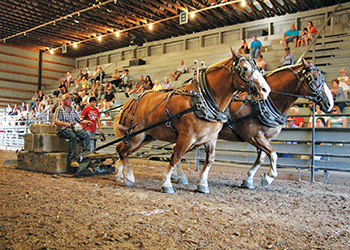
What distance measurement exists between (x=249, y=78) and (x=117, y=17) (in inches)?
510

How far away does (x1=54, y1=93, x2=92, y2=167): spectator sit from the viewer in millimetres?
6133

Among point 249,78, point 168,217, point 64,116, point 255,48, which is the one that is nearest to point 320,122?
point 249,78

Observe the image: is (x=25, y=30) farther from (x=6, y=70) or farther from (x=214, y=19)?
(x=214, y=19)

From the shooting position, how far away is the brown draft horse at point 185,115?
4055 millimetres

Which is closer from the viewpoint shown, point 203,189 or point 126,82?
Result: point 203,189

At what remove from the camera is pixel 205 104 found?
4.20 m

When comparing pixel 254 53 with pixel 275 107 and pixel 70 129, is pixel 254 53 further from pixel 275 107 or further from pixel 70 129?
pixel 70 129

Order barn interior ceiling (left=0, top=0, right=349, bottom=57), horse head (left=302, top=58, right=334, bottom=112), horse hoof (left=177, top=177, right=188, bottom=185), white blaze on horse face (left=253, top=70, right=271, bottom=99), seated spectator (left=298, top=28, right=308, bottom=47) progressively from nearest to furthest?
white blaze on horse face (left=253, top=70, right=271, bottom=99), horse head (left=302, top=58, right=334, bottom=112), horse hoof (left=177, top=177, right=188, bottom=185), seated spectator (left=298, top=28, right=308, bottom=47), barn interior ceiling (left=0, top=0, right=349, bottom=57)

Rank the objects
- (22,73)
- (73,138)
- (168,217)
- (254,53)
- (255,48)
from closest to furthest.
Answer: (168,217), (73,138), (254,53), (255,48), (22,73)

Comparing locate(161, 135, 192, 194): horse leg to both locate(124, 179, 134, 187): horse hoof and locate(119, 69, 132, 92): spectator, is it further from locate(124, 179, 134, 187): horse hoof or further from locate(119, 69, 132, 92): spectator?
locate(119, 69, 132, 92): spectator

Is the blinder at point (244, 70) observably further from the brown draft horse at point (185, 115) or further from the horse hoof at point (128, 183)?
the horse hoof at point (128, 183)

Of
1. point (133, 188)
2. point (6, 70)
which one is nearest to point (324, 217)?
point (133, 188)

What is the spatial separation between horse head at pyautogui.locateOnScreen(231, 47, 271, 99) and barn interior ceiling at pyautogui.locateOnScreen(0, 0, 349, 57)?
31.8ft

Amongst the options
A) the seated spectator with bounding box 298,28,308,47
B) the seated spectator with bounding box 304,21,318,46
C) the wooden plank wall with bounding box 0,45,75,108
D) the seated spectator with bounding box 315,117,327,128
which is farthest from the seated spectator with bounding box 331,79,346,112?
the wooden plank wall with bounding box 0,45,75,108
